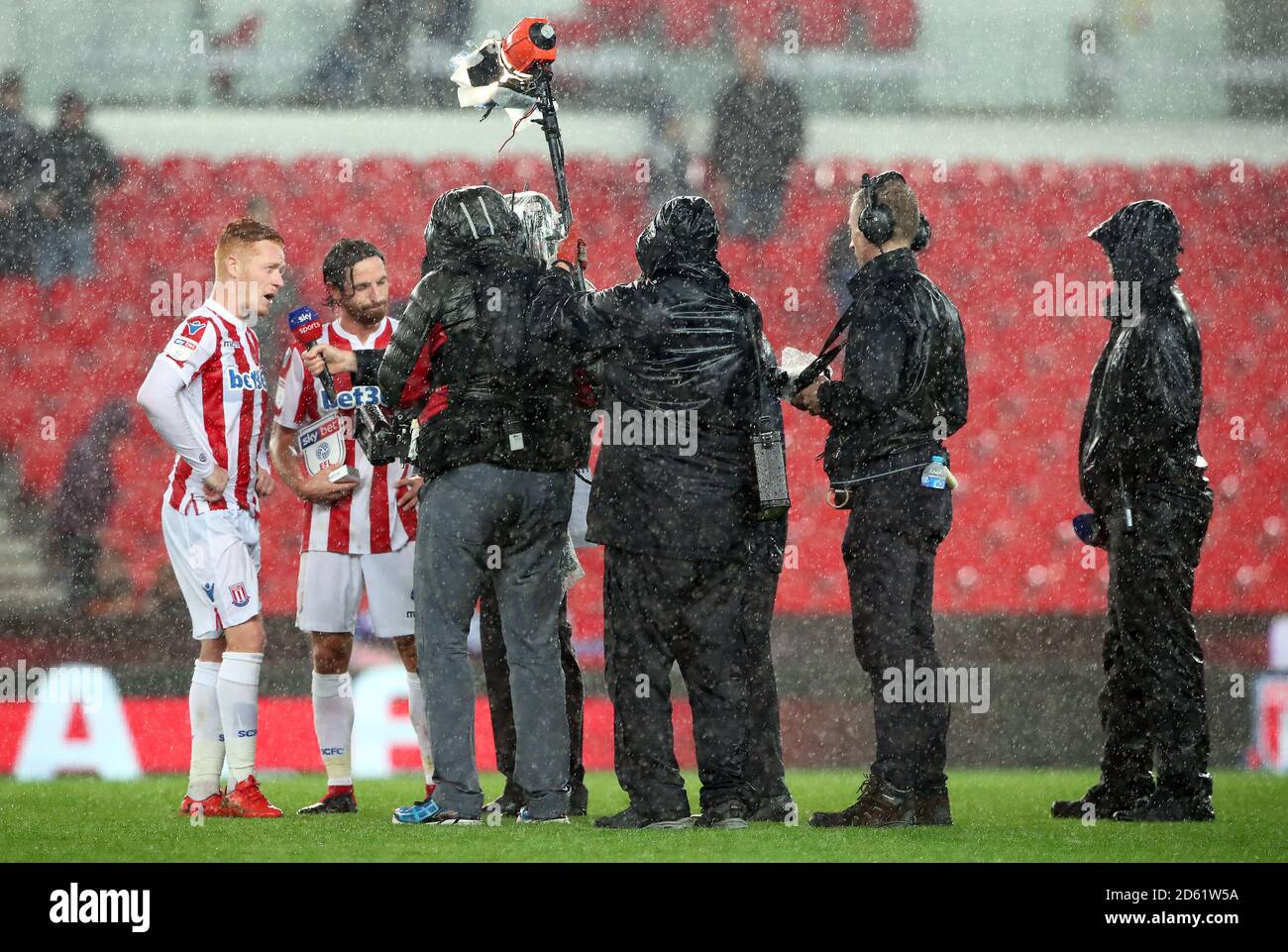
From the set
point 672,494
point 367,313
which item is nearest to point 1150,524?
point 672,494

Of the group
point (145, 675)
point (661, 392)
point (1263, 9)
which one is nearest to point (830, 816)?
point (661, 392)

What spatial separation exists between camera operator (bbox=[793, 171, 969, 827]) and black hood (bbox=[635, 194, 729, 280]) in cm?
53

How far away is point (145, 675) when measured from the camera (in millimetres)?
7773

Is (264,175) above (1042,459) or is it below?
above

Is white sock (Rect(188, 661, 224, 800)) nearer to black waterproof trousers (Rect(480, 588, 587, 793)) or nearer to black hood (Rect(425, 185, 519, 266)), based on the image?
black waterproof trousers (Rect(480, 588, 587, 793))

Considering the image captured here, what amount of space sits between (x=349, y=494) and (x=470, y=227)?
1.19 m

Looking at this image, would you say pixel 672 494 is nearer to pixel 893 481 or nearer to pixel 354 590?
pixel 893 481

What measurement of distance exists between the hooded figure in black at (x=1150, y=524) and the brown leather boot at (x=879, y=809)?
0.83 metres

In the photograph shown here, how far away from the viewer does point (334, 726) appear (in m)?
5.61

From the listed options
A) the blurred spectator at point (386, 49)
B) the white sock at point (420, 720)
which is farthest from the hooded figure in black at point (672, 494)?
the blurred spectator at point (386, 49)
